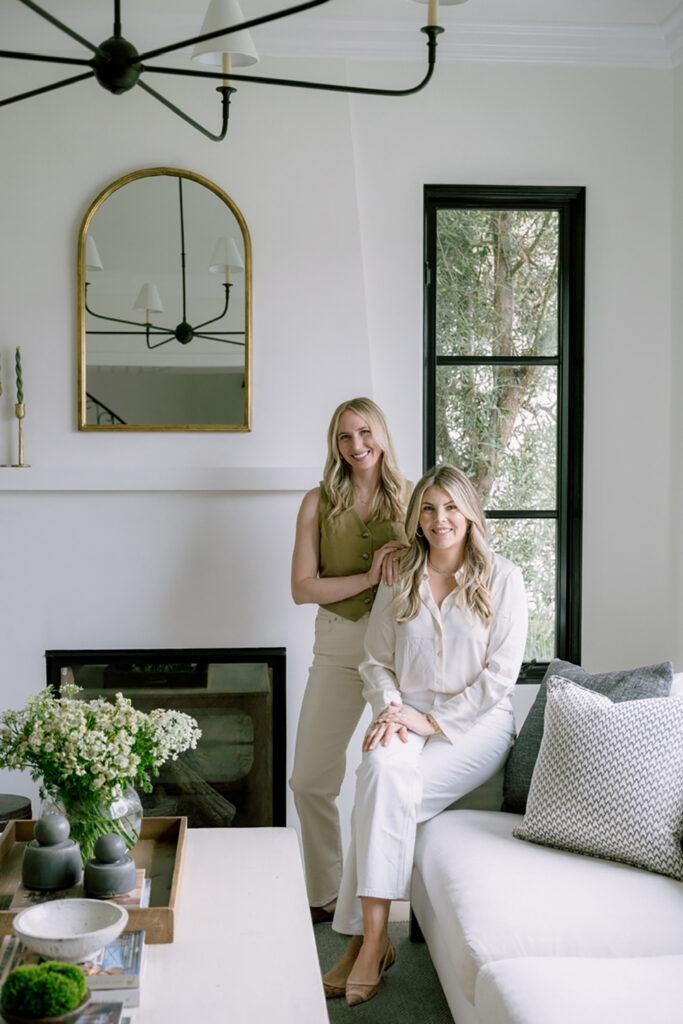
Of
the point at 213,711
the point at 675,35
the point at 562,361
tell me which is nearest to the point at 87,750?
the point at 213,711

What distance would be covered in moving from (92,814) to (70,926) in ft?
1.07

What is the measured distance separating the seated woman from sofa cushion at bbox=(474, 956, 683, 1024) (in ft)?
2.32

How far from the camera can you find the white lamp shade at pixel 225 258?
359 cm

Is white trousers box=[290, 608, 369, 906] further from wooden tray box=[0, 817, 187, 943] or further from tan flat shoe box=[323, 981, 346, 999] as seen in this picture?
wooden tray box=[0, 817, 187, 943]

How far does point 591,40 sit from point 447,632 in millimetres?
2131

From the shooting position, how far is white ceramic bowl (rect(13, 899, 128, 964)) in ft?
5.81

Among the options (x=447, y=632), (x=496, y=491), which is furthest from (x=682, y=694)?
(x=496, y=491)

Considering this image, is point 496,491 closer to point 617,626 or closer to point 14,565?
point 617,626

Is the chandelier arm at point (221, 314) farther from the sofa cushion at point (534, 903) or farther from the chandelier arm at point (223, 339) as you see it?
the sofa cushion at point (534, 903)

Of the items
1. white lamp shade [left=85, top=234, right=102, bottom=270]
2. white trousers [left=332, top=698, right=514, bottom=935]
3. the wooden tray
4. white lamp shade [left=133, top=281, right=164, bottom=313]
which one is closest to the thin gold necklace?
white trousers [left=332, top=698, right=514, bottom=935]

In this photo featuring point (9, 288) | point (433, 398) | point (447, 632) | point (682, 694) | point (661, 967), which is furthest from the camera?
point (433, 398)

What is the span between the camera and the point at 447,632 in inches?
117

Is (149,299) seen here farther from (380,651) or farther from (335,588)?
(380,651)

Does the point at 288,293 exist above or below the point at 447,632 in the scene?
above
